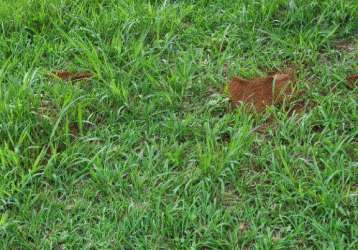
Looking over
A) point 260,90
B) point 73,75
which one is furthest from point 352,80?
point 73,75

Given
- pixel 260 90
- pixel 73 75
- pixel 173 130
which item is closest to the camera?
pixel 173 130

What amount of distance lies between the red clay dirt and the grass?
72 mm

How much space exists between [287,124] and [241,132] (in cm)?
26

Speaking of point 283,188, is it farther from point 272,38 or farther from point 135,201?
point 272,38

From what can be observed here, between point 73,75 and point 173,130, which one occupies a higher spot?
point 73,75

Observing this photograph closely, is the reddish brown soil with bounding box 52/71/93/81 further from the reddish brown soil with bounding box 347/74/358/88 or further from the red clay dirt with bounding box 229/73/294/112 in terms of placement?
the reddish brown soil with bounding box 347/74/358/88

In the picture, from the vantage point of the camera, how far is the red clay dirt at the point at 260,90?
11.8 ft

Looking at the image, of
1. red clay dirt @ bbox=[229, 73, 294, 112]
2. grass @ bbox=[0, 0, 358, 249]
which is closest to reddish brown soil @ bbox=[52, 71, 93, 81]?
grass @ bbox=[0, 0, 358, 249]

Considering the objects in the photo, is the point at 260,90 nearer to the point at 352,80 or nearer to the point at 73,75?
the point at 352,80

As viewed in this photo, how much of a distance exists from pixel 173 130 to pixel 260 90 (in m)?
0.55

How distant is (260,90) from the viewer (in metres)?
3.67

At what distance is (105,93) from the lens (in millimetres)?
3691

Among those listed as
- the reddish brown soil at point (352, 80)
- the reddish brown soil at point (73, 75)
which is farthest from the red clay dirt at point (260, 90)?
the reddish brown soil at point (73, 75)

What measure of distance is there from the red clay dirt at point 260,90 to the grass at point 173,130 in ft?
0.24
